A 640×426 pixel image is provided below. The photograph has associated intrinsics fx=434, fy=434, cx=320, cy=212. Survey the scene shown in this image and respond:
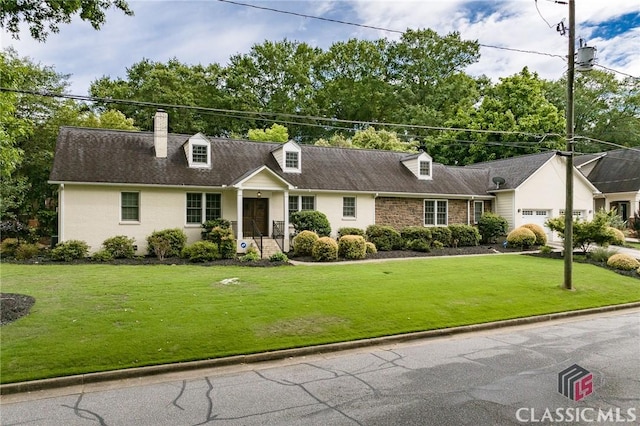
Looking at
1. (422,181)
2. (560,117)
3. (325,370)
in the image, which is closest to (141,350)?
(325,370)

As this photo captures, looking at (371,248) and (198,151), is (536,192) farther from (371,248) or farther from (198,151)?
(198,151)

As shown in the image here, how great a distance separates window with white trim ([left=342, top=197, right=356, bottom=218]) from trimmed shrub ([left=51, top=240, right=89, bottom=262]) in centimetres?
1260

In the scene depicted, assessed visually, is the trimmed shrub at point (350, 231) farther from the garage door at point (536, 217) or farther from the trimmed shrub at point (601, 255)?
the garage door at point (536, 217)

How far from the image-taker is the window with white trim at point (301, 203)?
22.9 meters

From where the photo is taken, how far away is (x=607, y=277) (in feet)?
53.6

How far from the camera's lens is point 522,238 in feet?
78.4

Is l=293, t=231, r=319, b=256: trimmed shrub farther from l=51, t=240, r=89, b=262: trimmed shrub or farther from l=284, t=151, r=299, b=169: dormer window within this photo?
l=51, t=240, r=89, b=262: trimmed shrub

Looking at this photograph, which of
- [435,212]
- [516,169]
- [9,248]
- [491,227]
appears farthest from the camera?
[516,169]

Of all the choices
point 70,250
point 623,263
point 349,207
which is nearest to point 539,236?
point 623,263

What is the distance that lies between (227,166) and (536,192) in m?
19.6

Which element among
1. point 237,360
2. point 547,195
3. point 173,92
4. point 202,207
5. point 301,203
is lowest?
point 237,360

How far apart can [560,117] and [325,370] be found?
130 feet

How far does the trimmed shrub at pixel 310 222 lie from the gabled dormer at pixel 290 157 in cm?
314

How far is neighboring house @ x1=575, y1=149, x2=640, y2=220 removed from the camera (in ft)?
108
